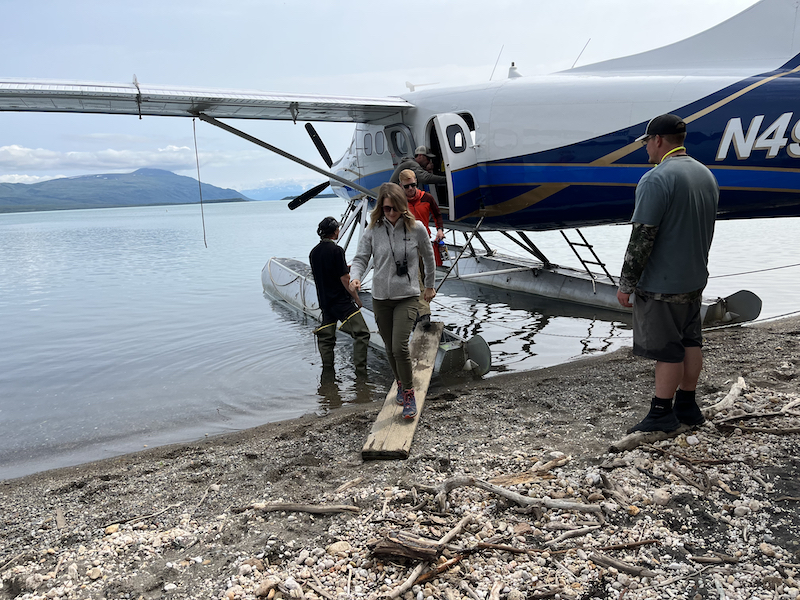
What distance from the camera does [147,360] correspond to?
815cm

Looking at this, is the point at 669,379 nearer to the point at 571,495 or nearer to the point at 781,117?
the point at 571,495

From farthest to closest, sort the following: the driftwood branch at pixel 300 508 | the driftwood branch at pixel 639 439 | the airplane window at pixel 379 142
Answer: the airplane window at pixel 379 142
the driftwood branch at pixel 639 439
the driftwood branch at pixel 300 508

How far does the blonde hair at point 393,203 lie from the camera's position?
3.99 metres

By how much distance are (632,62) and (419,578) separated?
6822 millimetres

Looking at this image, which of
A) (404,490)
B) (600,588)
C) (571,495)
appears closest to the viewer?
(600,588)

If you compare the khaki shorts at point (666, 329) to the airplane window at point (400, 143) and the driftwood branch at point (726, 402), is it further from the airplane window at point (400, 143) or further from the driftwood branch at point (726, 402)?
the airplane window at point (400, 143)

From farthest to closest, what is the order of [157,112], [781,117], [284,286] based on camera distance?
[284,286] < [157,112] < [781,117]

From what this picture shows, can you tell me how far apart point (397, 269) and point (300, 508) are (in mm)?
1800

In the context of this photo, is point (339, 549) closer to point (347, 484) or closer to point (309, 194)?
point (347, 484)

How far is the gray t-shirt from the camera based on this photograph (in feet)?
10.3

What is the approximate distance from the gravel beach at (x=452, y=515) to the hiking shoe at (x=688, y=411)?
0.28 ft

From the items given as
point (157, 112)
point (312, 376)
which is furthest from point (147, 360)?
point (157, 112)

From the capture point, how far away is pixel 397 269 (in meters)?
4.06

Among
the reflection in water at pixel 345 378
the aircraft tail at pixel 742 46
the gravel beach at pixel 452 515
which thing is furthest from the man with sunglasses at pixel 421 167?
the gravel beach at pixel 452 515
